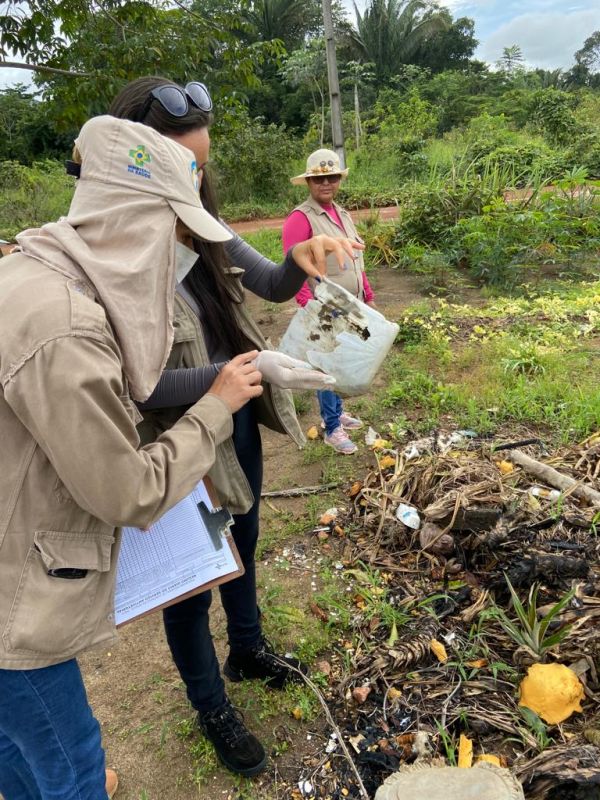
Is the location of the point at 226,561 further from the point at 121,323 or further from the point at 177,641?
the point at 121,323

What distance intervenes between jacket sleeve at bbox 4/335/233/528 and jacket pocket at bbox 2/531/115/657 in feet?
0.30

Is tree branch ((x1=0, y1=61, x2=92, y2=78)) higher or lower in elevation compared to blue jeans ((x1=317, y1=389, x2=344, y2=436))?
higher

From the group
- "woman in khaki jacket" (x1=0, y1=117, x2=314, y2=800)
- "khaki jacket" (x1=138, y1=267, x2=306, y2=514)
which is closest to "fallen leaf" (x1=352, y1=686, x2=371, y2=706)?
"khaki jacket" (x1=138, y1=267, x2=306, y2=514)

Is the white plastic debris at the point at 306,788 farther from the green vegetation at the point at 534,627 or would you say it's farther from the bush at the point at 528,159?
the bush at the point at 528,159

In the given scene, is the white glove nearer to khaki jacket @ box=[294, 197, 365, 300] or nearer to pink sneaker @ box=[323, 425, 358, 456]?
khaki jacket @ box=[294, 197, 365, 300]

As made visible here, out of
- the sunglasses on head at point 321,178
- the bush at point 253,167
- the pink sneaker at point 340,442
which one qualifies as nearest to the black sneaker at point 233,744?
the pink sneaker at point 340,442

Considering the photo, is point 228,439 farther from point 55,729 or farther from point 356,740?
point 356,740

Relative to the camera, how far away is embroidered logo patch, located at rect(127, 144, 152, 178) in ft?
2.98

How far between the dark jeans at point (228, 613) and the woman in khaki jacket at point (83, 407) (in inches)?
18.0

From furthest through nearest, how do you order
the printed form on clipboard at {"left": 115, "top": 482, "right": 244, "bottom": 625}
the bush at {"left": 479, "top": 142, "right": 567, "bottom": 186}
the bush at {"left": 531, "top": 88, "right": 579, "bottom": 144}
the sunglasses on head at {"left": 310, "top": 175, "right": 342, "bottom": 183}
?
the bush at {"left": 531, "top": 88, "right": 579, "bottom": 144}
the bush at {"left": 479, "top": 142, "right": 567, "bottom": 186}
the sunglasses on head at {"left": 310, "top": 175, "right": 342, "bottom": 183}
the printed form on clipboard at {"left": 115, "top": 482, "right": 244, "bottom": 625}

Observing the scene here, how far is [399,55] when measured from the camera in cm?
2541

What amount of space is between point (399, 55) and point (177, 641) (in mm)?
29461

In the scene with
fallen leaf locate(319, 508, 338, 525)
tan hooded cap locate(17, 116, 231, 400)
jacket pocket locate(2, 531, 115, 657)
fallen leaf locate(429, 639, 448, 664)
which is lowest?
fallen leaf locate(429, 639, 448, 664)

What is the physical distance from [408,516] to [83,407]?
6.26 feet
